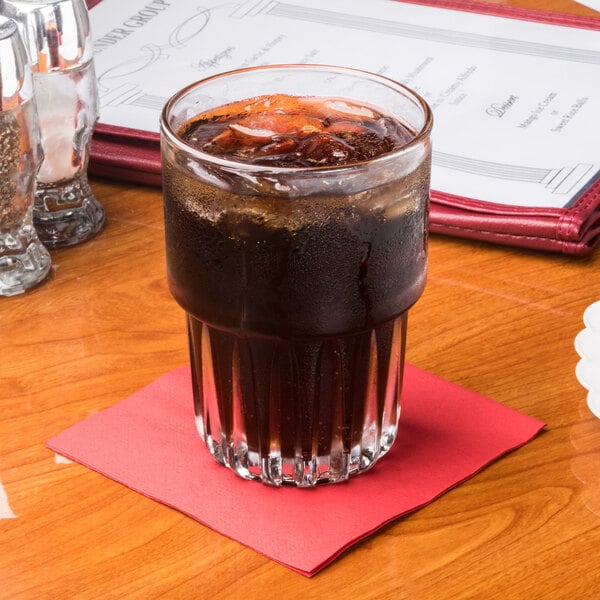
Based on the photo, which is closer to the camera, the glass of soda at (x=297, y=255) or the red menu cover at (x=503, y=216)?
the glass of soda at (x=297, y=255)

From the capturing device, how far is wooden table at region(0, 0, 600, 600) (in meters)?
0.70

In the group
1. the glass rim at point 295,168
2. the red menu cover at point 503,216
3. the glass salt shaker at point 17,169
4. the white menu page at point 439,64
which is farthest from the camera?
the white menu page at point 439,64

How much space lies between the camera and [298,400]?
0.76 m

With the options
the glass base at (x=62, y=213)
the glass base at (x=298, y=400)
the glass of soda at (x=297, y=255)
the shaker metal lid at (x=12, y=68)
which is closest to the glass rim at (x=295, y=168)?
the glass of soda at (x=297, y=255)

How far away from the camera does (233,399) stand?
791 millimetres

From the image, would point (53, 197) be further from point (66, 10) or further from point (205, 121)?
point (205, 121)

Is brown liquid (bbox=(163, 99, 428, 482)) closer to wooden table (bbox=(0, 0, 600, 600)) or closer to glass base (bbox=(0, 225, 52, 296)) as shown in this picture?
wooden table (bbox=(0, 0, 600, 600))

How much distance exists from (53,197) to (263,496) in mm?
442

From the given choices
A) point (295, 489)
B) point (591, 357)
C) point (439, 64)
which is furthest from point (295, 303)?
point (439, 64)

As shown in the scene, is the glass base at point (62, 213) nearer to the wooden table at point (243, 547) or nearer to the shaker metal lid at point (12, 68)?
the wooden table at point (243, 547)

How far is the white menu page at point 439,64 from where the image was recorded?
1146mm

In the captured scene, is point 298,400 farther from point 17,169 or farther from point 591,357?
point 17,169

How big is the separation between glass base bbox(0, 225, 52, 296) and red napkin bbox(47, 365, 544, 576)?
0.20 meters

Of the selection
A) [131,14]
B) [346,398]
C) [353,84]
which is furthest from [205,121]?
[131,14]
